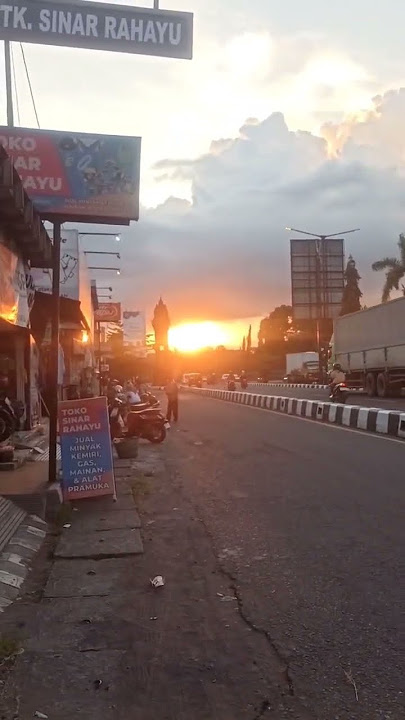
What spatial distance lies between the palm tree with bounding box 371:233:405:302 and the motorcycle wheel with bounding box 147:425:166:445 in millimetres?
36937

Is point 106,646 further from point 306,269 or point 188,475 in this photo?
point 306,269

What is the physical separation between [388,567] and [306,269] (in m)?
40.6

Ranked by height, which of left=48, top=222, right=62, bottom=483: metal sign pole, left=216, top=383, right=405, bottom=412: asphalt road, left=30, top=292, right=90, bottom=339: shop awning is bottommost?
left=216, top=383, right=405, bottom=412: asphalt road

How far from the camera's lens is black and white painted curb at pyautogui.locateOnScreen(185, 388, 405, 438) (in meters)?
17.9

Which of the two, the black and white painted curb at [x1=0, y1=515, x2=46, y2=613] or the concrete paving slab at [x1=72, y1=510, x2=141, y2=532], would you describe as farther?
the concrete paving slab at [x1=72, y1=510, x2=141, y2=532]

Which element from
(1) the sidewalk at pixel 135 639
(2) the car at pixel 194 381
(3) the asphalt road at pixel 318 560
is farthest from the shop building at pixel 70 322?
(2) the car at pixel 194 381

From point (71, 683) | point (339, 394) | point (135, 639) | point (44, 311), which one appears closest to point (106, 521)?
point (135, 639)

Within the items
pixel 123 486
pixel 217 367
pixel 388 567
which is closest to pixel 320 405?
pixel 123 486

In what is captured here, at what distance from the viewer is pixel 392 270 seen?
2023 inches

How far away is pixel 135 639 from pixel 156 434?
41.7 ft

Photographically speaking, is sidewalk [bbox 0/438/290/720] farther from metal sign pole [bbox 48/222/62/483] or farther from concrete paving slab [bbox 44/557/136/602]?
metal sign pole [bbox 48/222/62/483]

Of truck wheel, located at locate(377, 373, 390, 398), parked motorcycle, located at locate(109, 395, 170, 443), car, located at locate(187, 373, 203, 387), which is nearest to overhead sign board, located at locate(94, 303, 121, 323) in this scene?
truck wheel, located at locate(377, 373, 390, 398)

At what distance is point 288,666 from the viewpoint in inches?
167

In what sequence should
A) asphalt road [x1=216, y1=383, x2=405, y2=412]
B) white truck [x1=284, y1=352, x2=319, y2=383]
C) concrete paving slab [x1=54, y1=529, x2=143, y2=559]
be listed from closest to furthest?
concrete paving slab [x1=54, y1=529, x2=143, y2=559]
asphalt road [x1=216, y1=383, x2=405, y2=412]
white truck [x1=284, y1=352, x2=319, y2=383]
